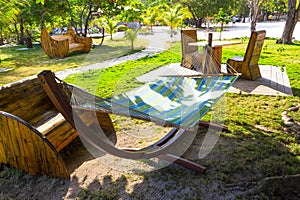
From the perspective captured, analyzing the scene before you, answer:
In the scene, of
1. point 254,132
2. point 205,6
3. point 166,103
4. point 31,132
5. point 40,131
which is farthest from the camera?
point 205,6

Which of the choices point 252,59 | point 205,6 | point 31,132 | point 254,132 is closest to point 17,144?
point 31,132

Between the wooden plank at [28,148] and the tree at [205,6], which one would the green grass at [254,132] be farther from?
the tree at [205,6]

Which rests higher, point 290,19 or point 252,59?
point 290,19

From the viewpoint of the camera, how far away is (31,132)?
201 cm

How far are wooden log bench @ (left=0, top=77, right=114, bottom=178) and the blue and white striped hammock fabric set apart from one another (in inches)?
17.2

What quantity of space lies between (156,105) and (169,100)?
0.94 feet

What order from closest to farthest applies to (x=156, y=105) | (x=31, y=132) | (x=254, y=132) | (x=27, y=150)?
(x=31, y=132) → (x=27, y=150) → (x=156, y=105) → (x=254, y=132)

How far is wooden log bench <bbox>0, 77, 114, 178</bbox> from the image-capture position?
6.70ft

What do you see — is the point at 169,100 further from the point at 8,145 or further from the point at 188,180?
the point at 8,145

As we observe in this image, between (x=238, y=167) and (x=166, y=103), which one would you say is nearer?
(x=238, y=167)

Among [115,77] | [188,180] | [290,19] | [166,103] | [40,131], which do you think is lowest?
[188,180]

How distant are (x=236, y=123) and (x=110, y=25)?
1029cm

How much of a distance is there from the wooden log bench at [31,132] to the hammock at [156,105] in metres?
0.28

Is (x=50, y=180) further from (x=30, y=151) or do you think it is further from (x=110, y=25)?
(x=110, y=25)
